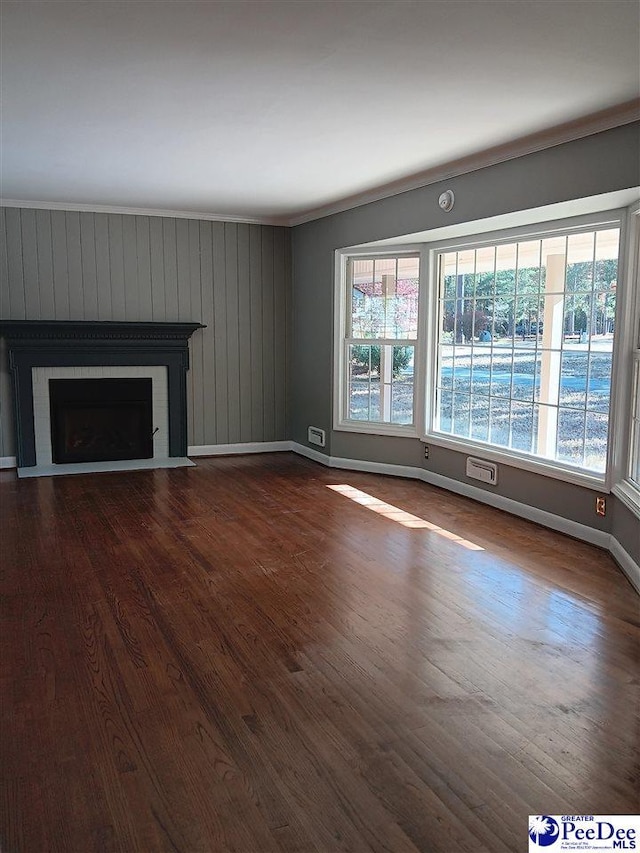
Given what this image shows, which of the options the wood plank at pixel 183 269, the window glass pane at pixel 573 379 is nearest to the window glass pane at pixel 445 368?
the window glass pane at pixel 573 379

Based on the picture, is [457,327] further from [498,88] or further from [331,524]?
[498,88]

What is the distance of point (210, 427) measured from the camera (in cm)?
775

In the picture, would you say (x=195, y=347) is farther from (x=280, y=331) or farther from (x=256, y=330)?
(x=280, y=331)

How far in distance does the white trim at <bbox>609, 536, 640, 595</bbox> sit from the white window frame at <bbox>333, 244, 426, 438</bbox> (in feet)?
7.88

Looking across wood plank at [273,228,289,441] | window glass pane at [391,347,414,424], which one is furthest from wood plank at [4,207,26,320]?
window glass pane at [391,347,414,424]

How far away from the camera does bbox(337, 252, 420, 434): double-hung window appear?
653 cm

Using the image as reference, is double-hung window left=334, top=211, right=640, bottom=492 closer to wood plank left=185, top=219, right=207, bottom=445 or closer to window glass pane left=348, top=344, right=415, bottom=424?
window glass pane left=348, top=344, right=415, bottom=424

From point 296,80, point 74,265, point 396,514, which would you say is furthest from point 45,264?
point 296,80

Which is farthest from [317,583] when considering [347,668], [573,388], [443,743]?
[573,388]

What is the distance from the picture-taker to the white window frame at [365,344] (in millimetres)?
6414

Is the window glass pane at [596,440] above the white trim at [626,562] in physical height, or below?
above

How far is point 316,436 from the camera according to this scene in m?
7.49

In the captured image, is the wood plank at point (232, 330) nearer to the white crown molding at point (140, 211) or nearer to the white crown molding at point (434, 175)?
the white crown molding at point (140, 211)

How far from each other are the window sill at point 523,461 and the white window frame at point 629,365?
21 cm
